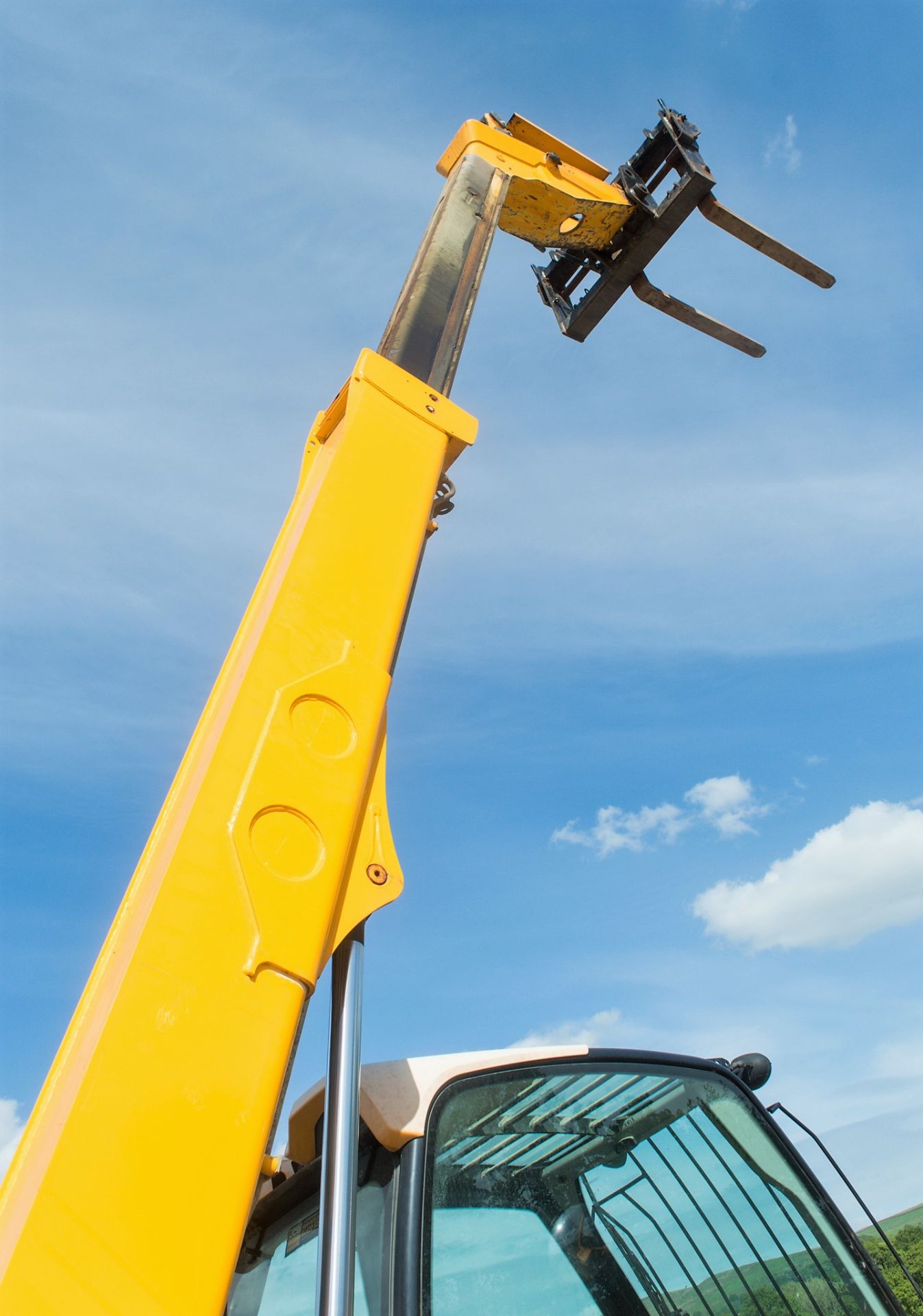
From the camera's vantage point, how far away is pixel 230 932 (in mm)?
1312

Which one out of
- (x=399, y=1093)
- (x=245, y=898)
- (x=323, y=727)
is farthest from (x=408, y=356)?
(x=399, y=1093)

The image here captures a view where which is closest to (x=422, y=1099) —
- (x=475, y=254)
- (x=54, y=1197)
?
(x=54, y=1197)

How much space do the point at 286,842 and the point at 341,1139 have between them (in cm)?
44

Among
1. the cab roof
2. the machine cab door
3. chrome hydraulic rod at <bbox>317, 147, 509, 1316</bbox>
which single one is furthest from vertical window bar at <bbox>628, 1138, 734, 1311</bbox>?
chrome hydraulic rod at <bbox>317, 147, 509, 1316</bbox>

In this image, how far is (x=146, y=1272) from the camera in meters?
1.05

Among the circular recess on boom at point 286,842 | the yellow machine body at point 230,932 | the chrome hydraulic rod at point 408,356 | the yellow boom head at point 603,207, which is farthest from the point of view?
the yellow boom head at point 603,207

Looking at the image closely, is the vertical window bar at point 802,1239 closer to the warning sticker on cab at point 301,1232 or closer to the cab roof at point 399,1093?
the cab roof at point 399,1093

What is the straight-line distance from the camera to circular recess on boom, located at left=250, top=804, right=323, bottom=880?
1414 millimetres

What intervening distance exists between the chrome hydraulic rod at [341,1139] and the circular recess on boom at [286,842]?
0.54ft

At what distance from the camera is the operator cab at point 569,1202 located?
5.21 feet

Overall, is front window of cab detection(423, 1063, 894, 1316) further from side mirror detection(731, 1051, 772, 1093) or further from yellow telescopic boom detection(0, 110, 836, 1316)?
yellow telescopic boom detection(0, 110, 836, 1316)

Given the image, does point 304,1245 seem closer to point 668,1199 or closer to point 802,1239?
point 668,1199

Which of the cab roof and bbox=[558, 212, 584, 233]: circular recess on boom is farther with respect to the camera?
bbox=[558, 212, 584, 233]: circular recess on boom

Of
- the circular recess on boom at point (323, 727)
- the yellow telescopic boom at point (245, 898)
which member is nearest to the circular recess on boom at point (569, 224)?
the yellow telescopic boom at point (245, 898)
